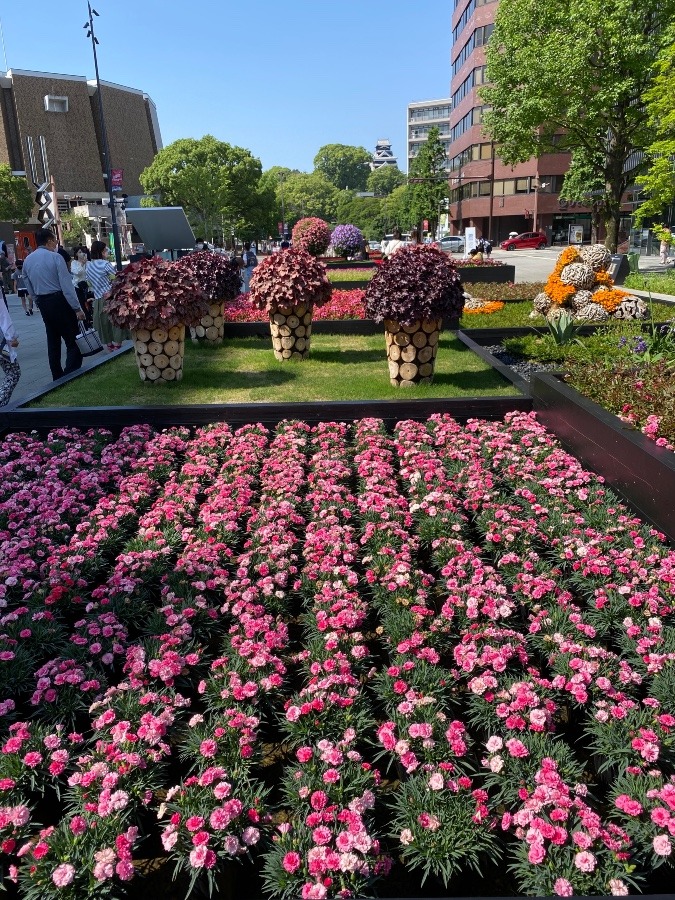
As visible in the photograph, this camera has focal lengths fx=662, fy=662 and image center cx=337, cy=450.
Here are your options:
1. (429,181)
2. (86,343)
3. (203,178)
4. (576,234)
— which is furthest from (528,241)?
(86,343)

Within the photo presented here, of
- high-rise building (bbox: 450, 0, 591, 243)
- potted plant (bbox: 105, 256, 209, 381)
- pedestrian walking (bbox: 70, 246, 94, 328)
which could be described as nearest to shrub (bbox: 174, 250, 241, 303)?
pedestrian walking (bbox: 70, 246, 94, 328)

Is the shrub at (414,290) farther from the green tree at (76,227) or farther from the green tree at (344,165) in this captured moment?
the green tree at (344,165)

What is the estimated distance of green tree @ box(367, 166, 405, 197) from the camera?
148000 mm

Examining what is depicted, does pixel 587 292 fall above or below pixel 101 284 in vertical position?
below

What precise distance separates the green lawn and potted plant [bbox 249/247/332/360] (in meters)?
0.47

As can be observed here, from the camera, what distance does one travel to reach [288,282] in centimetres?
859

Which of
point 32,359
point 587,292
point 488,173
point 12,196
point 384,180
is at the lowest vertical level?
point 32,359

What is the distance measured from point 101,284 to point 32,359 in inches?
99.0

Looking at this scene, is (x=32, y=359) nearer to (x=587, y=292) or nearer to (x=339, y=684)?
(x=587, y=292)

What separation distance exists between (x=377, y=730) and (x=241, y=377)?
6.22 m

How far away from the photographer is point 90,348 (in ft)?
29.5

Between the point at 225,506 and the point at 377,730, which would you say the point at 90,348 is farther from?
the point at 377,730

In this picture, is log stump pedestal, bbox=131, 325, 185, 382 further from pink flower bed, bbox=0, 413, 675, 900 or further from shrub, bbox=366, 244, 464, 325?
pink flower bed, bbox=0, 413, 675, 900

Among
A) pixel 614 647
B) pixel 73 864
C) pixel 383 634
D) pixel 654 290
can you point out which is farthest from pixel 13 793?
pixel 654 290
